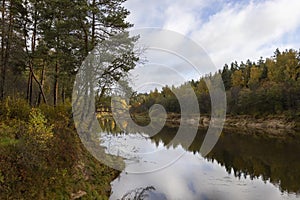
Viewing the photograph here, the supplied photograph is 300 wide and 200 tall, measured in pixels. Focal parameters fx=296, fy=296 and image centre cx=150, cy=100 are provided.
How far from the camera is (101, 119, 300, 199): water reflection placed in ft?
44.7

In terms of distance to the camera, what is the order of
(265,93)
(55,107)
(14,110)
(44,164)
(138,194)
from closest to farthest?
(44,164), (138,194), (14,110), (55,107), (265,93)

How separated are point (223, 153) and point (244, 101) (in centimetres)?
3567

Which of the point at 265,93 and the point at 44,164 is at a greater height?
the point at 265,93

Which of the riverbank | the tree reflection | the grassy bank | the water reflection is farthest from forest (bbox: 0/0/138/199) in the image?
the riverbank

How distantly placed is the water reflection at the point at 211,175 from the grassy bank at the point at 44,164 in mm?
1730

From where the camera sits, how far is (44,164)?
865cm

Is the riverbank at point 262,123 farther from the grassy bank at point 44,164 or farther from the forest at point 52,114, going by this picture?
the grassy bank at point 44,164

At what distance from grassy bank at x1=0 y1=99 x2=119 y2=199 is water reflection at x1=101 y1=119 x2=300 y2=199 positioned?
1730mm

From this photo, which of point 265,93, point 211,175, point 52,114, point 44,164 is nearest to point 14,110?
point 52,114

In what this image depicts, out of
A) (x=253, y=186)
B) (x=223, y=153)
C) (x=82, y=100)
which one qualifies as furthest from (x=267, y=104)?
(x=82, y=100)

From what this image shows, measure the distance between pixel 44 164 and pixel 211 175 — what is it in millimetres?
11266

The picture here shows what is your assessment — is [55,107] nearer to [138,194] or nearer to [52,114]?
[52,114]

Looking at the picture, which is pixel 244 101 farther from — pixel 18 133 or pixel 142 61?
pixel 18 133

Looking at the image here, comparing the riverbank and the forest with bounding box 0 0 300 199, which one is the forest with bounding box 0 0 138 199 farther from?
the riverbank
